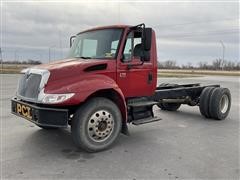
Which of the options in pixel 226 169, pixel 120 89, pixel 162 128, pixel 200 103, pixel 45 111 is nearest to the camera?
pixel 226 169

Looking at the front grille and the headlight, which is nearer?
the headlight

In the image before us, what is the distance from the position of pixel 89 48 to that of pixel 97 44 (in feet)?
0.76

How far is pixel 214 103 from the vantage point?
6.81 metres

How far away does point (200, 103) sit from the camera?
7109 millimetres

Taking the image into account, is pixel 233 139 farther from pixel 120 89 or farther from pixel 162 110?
pixel 162 110

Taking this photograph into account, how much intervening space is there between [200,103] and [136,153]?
11.7 feet

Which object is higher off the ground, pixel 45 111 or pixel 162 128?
pixel 45 111

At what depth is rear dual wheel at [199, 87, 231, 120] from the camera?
6.84 meters

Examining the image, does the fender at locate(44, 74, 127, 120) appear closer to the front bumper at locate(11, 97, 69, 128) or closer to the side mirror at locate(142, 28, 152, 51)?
the front bumper at locate(11, 97, 69, 128)

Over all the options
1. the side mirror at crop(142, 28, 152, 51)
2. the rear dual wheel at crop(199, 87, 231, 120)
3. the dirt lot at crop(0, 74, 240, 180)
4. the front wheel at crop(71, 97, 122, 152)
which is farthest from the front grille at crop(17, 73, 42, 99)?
the rear dual wheel at crop(199, 87, 231, 120)

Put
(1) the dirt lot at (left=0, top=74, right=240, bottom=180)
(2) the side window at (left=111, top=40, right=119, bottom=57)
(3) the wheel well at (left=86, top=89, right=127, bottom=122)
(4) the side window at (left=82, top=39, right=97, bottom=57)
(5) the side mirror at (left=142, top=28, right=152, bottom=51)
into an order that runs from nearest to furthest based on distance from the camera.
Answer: (1) the dirt lot at (left=0, top=74, right=240, bottom=180) → (3) the wheel well at (left=86, top=89, right=127, bottom=122) → (5) the side mirror at (left=142, top=28, right=152, bottom=51) → (2) the side window at (left=111, top=40, right=119, bottom=57) → (4) the side window at (left=82, top=39, right=97, bottom=57)

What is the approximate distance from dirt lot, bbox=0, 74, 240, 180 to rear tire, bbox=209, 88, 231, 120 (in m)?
0.76

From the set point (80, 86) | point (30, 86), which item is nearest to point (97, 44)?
point (80, 86)

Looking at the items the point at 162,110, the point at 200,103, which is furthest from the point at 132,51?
the point at 162,110
